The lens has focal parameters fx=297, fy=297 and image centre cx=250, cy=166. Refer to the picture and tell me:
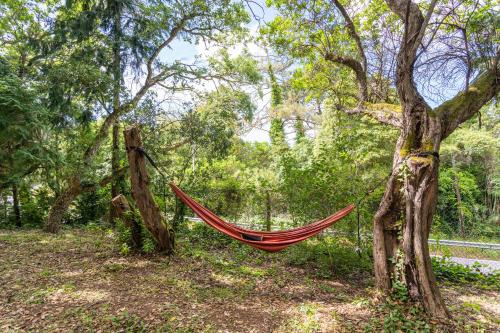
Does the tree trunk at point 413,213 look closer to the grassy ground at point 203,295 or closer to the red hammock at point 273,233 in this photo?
the grassy ground at point 203,295

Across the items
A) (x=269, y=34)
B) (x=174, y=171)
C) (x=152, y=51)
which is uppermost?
(x=152, y=51)

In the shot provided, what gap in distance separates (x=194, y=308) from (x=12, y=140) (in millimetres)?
4066

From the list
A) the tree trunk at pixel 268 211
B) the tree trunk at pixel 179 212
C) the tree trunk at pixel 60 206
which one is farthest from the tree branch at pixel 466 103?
the tree trunk at pixel 60 206

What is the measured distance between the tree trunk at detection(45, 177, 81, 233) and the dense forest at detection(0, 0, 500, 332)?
0.06 ft

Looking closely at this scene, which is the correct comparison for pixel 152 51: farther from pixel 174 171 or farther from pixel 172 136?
pixel 174 171

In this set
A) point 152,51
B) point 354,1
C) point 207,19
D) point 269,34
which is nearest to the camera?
point 354,1

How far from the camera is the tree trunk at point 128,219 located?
3.40 meters

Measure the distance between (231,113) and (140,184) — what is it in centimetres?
269

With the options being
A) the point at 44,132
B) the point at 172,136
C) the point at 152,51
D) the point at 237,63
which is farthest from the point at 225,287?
the point at 237,63

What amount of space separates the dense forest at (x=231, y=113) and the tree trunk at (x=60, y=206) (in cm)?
2

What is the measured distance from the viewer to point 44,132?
4734mm

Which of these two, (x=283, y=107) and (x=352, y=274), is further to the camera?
(x=283, y=107)

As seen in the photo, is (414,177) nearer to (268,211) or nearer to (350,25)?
(350,25)

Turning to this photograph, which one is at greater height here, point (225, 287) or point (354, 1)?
point (354, 1)
